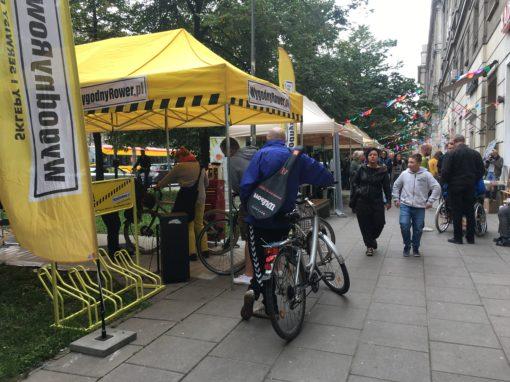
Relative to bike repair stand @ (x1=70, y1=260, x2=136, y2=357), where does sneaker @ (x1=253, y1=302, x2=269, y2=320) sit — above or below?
below

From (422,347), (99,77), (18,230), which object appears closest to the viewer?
(18,230)

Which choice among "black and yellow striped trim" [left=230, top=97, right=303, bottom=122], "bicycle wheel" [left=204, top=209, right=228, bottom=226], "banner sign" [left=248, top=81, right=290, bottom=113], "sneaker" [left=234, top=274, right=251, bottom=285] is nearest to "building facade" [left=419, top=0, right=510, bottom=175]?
"black and yellow striped trim" [left=230, top=97, right=303, bottom=122]

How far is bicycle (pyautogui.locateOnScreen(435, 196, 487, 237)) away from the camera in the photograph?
8562mm

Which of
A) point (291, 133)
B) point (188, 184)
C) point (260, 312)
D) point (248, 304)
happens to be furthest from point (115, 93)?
point (291, 133)

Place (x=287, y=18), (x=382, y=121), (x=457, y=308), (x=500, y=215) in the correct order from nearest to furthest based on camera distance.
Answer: (x=457, y=308) → (x=500, y=215) → (x=287, y=18) → (x=382, y=121)

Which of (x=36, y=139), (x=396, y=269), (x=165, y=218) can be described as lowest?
(x=396, y=269)

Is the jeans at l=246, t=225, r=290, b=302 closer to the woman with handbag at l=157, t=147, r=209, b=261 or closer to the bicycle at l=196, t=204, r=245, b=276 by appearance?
the bicycle at l=196, t=204, r=245, b=276

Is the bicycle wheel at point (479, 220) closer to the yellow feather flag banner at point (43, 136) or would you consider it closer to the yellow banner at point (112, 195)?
the yellow banner at point (112, 195)

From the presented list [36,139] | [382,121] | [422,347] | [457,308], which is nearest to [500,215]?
[457,308]

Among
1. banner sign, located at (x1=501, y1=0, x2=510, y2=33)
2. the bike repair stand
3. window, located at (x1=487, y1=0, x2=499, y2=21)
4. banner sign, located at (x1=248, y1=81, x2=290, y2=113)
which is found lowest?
the bike repair stand

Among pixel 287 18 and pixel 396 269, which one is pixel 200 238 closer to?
pixel 396 269

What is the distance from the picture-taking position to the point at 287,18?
15633 mm

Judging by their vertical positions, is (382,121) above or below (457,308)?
above

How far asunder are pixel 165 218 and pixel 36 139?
2.55 metres
